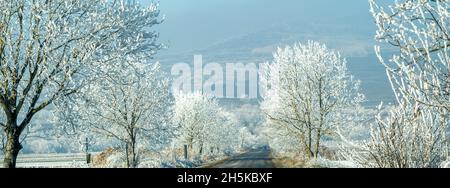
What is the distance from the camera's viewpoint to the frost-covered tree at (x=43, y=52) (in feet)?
40.0

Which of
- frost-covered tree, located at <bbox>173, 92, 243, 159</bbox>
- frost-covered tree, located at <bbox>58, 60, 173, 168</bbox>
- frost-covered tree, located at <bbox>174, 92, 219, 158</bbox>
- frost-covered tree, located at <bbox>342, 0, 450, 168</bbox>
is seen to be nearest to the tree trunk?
frost-covered tree, located at <bbox>342, 0, 450, 168</bbox>

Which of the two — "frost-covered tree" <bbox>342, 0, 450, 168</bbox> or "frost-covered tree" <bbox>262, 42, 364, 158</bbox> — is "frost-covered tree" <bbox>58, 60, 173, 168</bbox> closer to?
"frost-covered tree" <bbox>262, 42, 364, 158</bbox>

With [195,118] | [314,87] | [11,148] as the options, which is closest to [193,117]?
[195,118]

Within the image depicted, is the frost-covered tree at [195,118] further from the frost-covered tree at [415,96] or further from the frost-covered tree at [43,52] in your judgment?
the frost-covered tree at [415,96]

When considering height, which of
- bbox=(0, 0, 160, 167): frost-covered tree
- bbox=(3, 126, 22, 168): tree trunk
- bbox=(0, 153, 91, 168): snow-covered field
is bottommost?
bbox=(0, 153, 91, 168): snow-covered field

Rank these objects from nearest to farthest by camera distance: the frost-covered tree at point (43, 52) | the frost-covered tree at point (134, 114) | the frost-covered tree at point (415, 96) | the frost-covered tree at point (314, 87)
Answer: the frost-covered tree at point (415, 96), the frost-covered tree at point (43, 52), the frost-covered tree at point (134, 114), the frost-covered tree at point (314, 87)

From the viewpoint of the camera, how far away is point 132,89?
29.1 m

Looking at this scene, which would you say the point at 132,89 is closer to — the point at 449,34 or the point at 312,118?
the point at 312,118

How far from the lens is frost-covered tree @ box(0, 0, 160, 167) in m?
12.2

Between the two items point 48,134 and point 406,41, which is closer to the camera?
point 406,41

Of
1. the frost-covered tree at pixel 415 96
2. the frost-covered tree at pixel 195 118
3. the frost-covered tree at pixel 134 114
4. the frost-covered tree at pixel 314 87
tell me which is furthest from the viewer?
the frost-covered tree at pixel 195 118

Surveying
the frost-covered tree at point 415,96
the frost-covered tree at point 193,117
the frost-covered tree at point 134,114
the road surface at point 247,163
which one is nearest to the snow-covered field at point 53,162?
the frost-covered tree at point 134,114

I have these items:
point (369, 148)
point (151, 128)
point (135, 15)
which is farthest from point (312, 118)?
point (369, 148)
